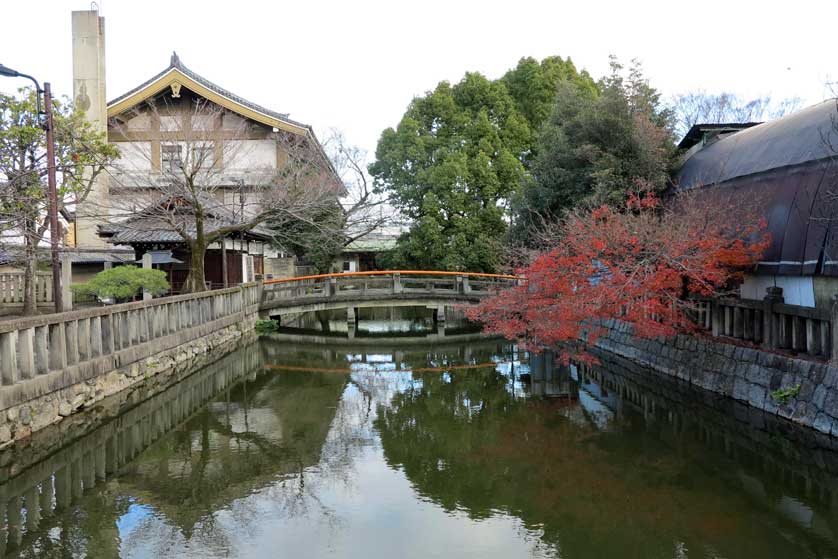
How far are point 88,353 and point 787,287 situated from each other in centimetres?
1277

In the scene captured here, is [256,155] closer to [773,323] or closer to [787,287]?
[787,287]

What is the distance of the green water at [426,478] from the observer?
701 centimetres

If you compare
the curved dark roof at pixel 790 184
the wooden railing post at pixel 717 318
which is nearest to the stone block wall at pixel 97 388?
the wooden railing post at pixel 717 318

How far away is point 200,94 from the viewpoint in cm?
2970

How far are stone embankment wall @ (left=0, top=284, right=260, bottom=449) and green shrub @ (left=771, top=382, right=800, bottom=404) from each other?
1118 cm

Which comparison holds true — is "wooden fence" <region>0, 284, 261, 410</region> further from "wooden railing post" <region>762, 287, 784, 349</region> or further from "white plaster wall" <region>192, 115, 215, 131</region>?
"wooden railing post" <region>762, 287, 784, 349</region>

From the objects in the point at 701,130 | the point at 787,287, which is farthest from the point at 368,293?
the point at 787,287

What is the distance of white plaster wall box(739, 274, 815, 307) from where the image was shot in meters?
11.8

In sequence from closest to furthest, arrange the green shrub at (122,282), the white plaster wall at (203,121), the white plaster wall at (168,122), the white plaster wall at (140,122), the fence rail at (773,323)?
the fence rail at (773,323) → the green shrub at (122,282) → the white plaster wall at (203,121) → the white plaster wall at (168,122) → the white plaster wall at (140,122)

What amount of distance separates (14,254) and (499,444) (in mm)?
11370

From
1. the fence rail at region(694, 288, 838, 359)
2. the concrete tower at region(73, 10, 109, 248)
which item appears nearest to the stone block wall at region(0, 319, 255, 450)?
the fence rail at region(694, 288, 838, 359)

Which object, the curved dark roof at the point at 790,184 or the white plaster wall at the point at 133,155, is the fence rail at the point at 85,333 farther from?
the white plaster wall at the point at 133,155

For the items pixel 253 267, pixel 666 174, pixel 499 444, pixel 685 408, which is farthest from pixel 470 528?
pixel 253 267

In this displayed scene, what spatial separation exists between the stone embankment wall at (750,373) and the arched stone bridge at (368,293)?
9415mm
